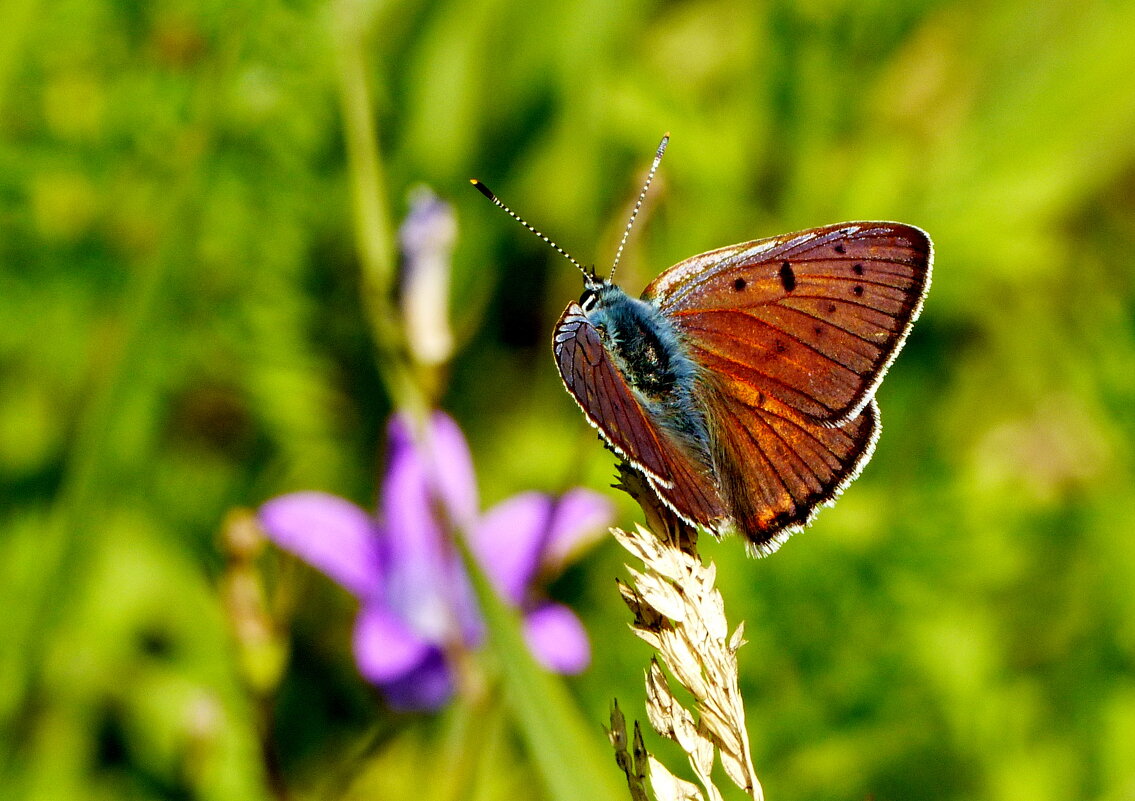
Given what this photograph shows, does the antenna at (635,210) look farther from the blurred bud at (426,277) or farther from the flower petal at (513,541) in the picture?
the flower petal at (513,541)

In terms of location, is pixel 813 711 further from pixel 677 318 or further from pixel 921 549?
pixel 677 318

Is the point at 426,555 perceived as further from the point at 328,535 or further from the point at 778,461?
the point at 778,461

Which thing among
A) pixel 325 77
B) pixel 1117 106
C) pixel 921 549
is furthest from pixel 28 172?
pixel 1117 106

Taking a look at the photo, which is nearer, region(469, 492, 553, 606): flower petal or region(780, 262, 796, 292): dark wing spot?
region(780, 262, 796, 292): dark wing spot

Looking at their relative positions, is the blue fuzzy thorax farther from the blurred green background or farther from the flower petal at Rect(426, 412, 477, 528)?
the flower petal at Rect(426, 412, 477, 528)

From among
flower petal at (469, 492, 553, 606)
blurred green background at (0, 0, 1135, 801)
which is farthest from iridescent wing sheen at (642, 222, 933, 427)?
flower petal at (469, 492, 553, 606)

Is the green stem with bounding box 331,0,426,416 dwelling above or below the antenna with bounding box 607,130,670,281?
above

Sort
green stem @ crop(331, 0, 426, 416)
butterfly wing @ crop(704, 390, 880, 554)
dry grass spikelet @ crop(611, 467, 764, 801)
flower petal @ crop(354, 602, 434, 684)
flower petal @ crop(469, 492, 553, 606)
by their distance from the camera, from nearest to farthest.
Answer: dry grass spikelet @ crop(611, 467, 764, 801), butterfly wing @ crop(704, 390, 880, 554), green stem @ crop(331, 0, 426, 416), flower petal @ crop(354, 602, 434, 684), flower petal @ crop(469, 492, 553, 606)

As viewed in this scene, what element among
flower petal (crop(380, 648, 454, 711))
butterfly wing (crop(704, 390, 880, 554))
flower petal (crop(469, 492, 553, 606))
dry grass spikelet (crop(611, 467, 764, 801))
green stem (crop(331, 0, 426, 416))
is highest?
green stem (crop(331, 0, 426, 416))

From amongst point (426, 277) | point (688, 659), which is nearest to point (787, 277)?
point (426, 277)
